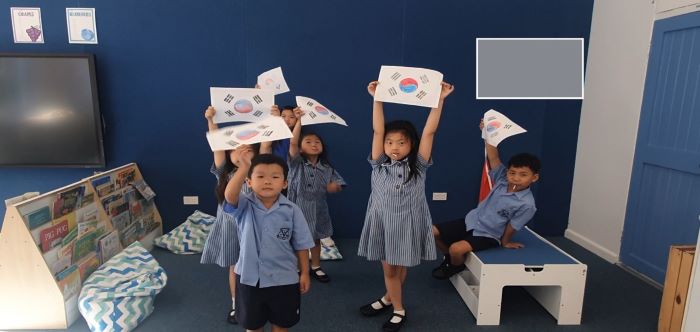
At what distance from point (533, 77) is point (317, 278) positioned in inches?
79.7

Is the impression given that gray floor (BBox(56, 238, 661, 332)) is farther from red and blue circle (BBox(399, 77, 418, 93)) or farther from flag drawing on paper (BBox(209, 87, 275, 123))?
red and blue circle (BBox(399, 77, 418, 93))

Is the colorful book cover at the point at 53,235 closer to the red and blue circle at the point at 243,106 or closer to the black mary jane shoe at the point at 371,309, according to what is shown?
the red and blue circle at the point at 243,106

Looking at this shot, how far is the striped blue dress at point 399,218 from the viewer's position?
211cm

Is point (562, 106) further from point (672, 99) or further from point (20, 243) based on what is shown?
point (20, 243)

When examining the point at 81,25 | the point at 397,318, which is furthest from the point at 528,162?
the point at 81,25

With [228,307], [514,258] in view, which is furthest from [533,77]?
[228,307]

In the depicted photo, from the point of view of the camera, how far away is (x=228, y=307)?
2.44 metres

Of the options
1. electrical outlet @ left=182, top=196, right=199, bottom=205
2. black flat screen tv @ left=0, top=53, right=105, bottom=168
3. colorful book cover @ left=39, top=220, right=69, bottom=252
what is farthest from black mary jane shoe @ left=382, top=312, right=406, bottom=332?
black flat screen tv @ left=0, top=53, right=105, bottom=168

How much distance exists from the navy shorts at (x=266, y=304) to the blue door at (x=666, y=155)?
102 inches

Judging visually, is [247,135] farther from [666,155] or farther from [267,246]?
[666,155]

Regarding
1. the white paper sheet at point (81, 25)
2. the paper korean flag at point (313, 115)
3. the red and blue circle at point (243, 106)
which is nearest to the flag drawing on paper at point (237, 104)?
the red and blue circle at point (243, 106)

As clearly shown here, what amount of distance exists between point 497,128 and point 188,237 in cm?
251

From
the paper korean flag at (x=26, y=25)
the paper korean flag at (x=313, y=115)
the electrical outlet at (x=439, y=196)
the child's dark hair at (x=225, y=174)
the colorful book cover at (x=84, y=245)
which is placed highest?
the paper korean flag at (x=26, y=25)

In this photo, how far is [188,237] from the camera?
10.9ft
